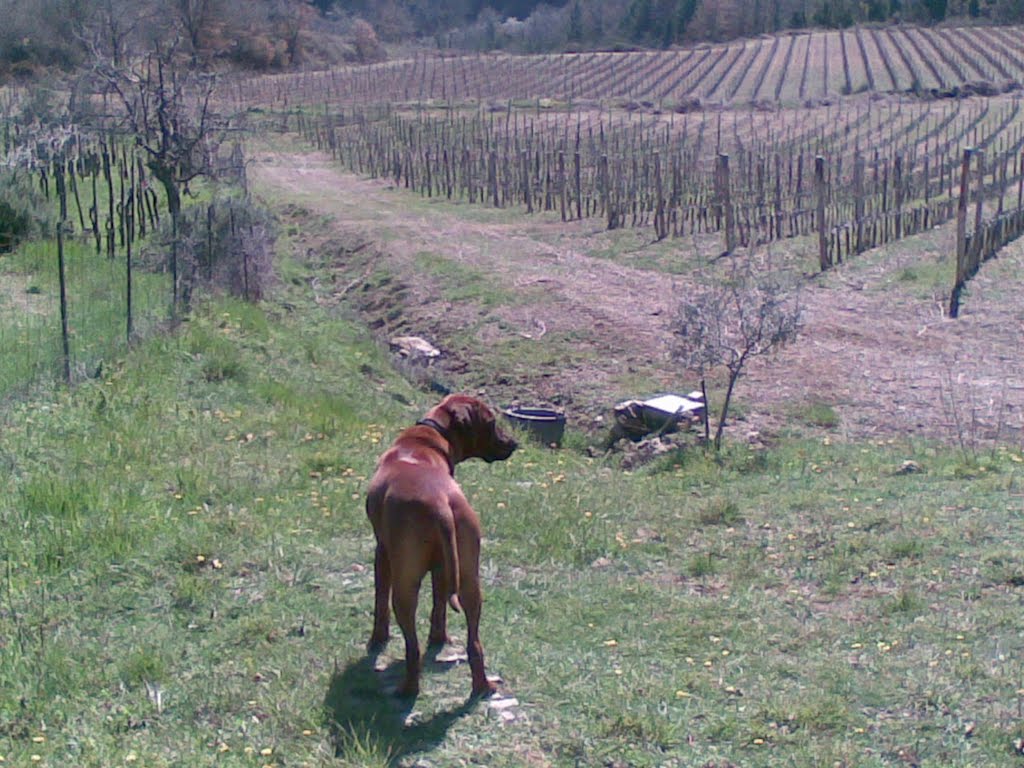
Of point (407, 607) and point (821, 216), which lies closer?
point (407, 607)

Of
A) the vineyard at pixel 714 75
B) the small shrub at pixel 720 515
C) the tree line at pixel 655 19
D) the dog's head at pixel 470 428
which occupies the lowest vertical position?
the small shrub at pixel 720 515

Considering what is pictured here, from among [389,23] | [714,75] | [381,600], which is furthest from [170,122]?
[389,23]

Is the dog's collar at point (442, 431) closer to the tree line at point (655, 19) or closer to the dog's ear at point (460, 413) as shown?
the dog's ear at point (460, 413)

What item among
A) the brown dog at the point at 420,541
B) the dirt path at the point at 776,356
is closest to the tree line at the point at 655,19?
the dirt path at the point at 776,356

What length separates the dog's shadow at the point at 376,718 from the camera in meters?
4.57

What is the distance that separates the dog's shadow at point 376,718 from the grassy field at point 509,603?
15mm

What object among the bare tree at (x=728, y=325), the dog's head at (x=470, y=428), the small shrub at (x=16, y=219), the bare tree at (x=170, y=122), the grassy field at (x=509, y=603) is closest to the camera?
the grassy field at (x=509, y=603)

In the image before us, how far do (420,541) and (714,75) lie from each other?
66083mm

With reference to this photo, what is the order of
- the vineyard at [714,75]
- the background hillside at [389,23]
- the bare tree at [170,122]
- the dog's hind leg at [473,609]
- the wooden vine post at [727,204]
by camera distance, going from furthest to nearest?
the vineyard at [714,75], the background hillside at [389,23], the wooden vine post at [727,204], the bare tree at [170,122], the dog's hind leg at [473,609]

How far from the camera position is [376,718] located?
4.80 m

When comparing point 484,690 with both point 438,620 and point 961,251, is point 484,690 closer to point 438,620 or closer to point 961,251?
point 438,620

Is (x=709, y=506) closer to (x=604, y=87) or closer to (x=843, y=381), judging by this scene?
(x=843, y=381)

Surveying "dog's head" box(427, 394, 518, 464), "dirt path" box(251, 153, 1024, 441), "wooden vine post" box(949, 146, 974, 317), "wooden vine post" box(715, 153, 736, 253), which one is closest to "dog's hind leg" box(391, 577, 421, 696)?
"dog's head" box(427, 394, 518, 464)

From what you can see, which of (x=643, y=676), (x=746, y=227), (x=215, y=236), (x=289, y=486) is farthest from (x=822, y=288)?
(x=643, y=676)
